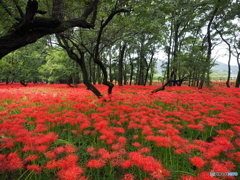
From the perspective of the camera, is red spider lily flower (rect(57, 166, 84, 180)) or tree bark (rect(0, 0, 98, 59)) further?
tree bark (rect(0, 0, 98, 59))

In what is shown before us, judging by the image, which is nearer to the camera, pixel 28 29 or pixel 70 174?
pixel 70 174

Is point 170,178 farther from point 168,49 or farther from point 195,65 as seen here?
point 168,49

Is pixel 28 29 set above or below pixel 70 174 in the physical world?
above

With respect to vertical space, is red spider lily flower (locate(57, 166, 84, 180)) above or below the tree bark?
below

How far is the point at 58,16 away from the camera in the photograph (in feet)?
13.7

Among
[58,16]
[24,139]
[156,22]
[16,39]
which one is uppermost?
[156,22]

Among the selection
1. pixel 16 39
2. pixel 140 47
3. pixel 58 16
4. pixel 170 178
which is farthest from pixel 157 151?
pixel 140 47

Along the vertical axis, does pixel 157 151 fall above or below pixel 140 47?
below

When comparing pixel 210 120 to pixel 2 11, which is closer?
pixel 210 120

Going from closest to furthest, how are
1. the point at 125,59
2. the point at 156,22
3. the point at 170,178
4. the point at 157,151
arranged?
1. the point at 170,178
2. the point at 157,151
3. the point at 156,22
4. the point at 125,59

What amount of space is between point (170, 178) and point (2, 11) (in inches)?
272

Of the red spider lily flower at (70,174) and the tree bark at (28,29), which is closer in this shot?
the red spider lily flower at (70,174)

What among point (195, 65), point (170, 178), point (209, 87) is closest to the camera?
point (170, 178)

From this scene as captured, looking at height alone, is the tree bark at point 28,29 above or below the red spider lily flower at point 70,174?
above
